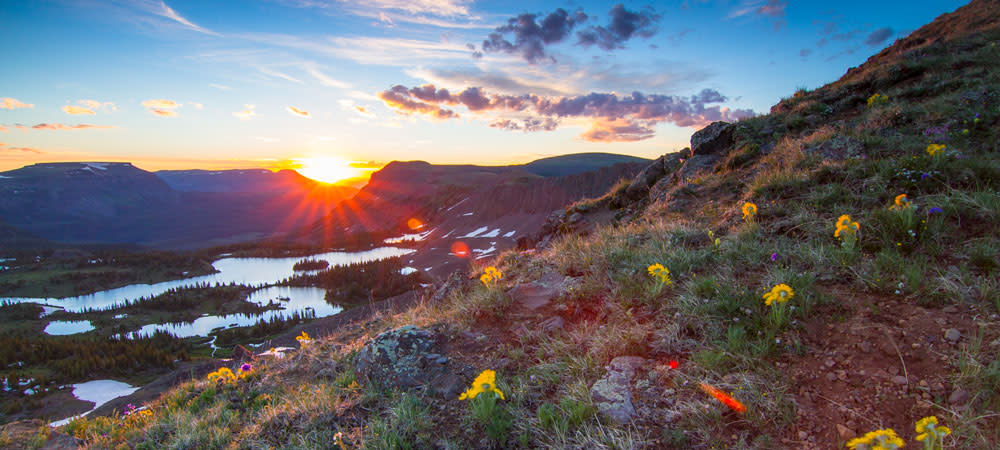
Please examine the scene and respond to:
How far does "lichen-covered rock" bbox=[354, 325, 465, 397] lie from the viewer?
10.00 ft

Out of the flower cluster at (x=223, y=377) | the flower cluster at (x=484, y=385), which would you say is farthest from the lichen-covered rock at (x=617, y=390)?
the flower cluster at (x=223, y=377)

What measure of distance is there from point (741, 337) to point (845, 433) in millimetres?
785

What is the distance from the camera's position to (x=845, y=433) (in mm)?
1730

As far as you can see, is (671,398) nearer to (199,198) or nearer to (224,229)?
(224,229)

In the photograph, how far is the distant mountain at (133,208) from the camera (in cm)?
13425

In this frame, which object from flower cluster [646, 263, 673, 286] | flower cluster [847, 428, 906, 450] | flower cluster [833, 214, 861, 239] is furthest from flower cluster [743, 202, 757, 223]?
flower cluster [847, 428, 906, 450]

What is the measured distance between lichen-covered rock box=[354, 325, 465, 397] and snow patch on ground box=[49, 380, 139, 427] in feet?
Result: 91.2

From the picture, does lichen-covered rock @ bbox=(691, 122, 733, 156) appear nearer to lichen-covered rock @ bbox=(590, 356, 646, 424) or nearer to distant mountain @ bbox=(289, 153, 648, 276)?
distant mountain @ bbox=(289, 153, 648, 276)

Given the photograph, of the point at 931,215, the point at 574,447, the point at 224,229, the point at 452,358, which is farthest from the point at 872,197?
the point at 224,229

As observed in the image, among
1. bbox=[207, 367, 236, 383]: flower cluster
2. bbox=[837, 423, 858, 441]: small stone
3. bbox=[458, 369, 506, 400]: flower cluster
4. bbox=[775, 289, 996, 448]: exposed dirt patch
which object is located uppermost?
bbox=[775, 289, 996, 448]: exposed dirt patch

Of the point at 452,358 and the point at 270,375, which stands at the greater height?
the point at 452,358

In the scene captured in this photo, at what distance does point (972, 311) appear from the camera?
2.26 metres

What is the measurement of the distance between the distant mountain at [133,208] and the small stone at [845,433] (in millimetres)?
142019

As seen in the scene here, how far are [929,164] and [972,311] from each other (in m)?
2.77
